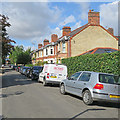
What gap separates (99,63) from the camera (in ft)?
41.9

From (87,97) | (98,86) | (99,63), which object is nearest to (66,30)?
(99,63)

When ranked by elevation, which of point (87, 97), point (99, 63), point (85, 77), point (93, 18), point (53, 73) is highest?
point (93, 18)

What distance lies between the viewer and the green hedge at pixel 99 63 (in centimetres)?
1054

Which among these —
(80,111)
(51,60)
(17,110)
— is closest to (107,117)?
(80,111)

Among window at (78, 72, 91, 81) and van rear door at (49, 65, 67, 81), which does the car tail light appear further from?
van rear door at (49, 65, 67, 81)

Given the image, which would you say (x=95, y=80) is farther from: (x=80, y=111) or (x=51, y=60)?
(x=51, y=60)

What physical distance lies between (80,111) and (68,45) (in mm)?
21646

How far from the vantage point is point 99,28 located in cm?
2861

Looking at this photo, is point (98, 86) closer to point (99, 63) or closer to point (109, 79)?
point (109, 79)

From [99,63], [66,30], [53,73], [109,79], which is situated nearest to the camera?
[109,79]

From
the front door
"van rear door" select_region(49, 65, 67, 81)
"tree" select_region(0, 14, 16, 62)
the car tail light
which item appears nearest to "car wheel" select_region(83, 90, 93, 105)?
the car tail light

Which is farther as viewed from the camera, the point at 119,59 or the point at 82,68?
the point at 82,68

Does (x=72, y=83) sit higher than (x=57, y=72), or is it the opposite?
(x=57, y=72)

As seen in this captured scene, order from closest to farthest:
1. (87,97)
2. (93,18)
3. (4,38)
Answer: (87,97)
(4,38)
(93,18)
